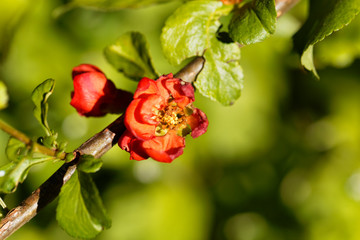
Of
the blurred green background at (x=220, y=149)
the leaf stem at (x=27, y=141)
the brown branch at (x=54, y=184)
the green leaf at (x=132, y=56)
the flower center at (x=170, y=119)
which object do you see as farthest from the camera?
the blurred green background at (x=220, y=149)

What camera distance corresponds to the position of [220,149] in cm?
257

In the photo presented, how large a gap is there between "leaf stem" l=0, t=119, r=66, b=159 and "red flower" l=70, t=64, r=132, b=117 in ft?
0.71

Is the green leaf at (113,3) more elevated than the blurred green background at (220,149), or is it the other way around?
the green leaf at (113,3)

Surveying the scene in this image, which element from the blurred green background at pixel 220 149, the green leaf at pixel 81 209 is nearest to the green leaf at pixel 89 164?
the green leaf at pixel 81 209

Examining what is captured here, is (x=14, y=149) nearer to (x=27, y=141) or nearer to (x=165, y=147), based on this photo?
(x=27, y=141)

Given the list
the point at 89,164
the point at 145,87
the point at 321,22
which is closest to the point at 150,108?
the point at 145,87

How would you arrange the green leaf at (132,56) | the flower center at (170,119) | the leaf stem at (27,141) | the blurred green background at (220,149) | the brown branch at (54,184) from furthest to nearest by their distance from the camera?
the blurred green background at (220,149)
the green leaf at (132,56)
the flower center at (170,119)
the brown branch at (54,184)
the leaf stem at (27,141)

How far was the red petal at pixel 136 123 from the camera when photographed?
2.79ft

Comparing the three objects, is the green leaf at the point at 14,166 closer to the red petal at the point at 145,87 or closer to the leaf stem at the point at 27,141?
the leaf stem at the point at 27,141

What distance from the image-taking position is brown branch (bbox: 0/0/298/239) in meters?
0.84

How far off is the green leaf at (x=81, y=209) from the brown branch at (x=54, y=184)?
2cm

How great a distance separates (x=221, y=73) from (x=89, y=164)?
36 cm

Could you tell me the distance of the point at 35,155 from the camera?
0.82m

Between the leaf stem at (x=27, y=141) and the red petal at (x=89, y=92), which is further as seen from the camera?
the red petal at (x=89, y=92)
